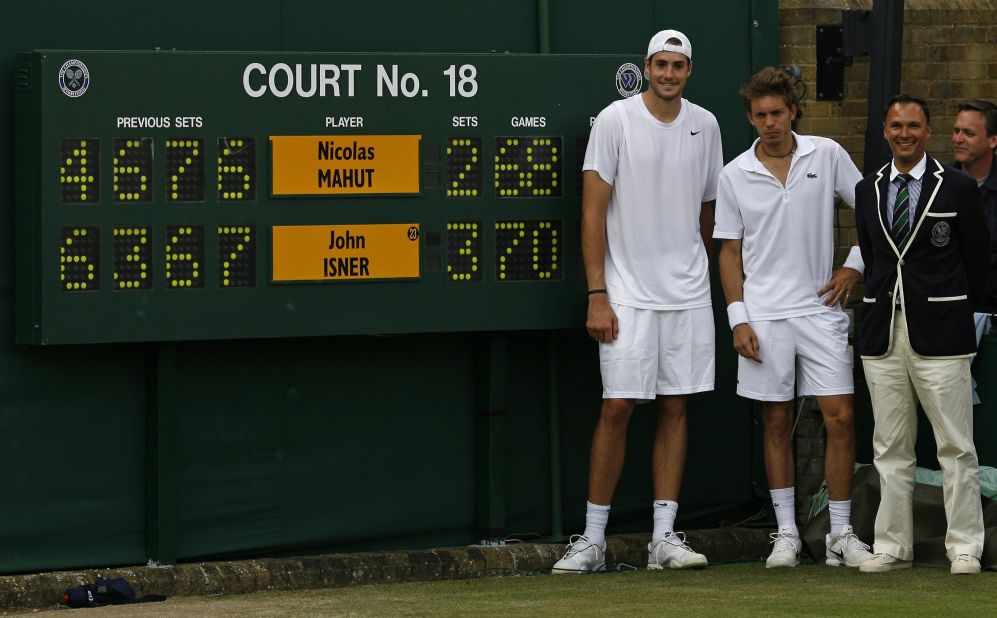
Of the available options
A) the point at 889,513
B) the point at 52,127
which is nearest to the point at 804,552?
the point at 889,513

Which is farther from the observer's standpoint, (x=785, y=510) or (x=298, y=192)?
(x=785, y=510)

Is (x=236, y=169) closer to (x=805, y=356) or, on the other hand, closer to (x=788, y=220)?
(x=788, y=220)

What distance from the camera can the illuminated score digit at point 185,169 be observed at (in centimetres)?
752

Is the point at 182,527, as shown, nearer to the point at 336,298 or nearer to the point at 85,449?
the point at 85,449

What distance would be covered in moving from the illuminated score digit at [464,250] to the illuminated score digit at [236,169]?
90 centimetres

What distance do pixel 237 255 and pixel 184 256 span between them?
22cm

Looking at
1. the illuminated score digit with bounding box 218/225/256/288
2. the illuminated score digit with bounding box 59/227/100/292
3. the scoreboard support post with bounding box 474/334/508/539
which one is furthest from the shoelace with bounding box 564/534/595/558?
the illuminated score digit with bounding box 59/227/100/292

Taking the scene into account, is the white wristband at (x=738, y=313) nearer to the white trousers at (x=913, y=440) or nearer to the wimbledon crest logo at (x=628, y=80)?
the white trousers at (x=913, y=440)

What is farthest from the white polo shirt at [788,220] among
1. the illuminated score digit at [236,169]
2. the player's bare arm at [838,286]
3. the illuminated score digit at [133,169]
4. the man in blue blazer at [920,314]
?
the illuminated score digit at [133,169]

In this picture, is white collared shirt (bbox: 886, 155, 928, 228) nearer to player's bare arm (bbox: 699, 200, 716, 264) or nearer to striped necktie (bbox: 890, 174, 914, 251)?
striped necktie (bbox: 890, 174, 914, 251)

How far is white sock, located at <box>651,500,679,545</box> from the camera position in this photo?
7973 millimetres

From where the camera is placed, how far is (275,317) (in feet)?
25.3

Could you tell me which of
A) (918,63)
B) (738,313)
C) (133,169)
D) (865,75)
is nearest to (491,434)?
(738,313)

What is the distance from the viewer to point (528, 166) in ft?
26.5
